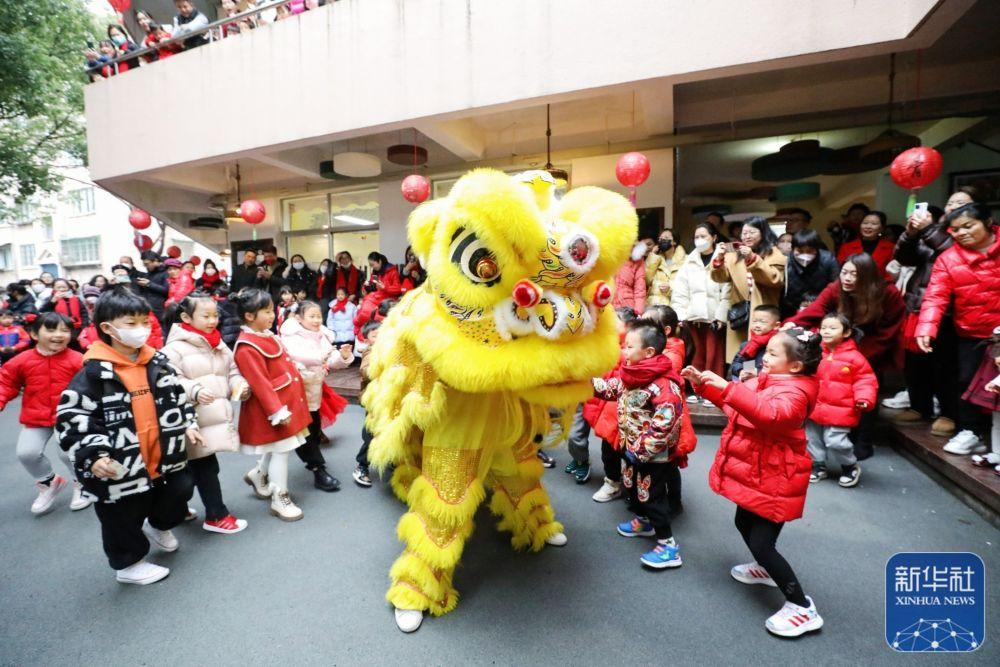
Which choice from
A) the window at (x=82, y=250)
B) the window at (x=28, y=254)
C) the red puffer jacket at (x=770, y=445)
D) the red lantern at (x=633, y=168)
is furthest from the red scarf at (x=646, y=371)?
the window at (x=28, y=254)

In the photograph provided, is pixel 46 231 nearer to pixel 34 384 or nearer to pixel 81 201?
pixel 81 201

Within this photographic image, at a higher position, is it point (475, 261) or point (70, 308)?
point (475, 261)

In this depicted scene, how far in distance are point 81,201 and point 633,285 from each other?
22.2 m

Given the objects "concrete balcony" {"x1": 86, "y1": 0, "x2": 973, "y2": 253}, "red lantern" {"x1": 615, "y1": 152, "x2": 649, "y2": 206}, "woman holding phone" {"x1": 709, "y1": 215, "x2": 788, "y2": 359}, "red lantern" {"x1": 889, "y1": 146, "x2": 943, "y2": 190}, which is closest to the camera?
"red lantern" {"x1": 889, "y1": 146, "x2": 943, "y2": 190}

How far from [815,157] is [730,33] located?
2312mm

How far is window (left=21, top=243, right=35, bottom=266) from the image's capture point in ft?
62.1

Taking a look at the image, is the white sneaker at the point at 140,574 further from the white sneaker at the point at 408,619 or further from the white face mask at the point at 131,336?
the white sneaker at the point at 408,619

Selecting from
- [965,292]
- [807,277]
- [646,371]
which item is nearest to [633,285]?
[807,277]

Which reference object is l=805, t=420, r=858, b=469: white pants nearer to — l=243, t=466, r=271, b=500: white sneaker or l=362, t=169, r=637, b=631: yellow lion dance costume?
l=362, t=169, r=637, b=631: yellow lion dance costume

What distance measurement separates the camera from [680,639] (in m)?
1.65

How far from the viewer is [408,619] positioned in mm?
1714

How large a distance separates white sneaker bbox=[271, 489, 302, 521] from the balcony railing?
6.29 m

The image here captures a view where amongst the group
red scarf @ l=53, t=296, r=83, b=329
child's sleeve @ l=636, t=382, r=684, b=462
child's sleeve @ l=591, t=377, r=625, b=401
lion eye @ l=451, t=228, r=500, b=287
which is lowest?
child's sleeve @ l=636, t=382, r=684, b=462

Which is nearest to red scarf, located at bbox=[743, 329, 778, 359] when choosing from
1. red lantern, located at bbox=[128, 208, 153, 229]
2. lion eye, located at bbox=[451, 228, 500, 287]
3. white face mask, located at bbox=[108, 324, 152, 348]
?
lion eye, located at bbox=[451, 228, 500, 287]
